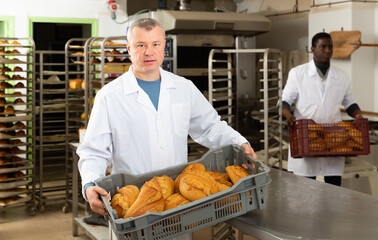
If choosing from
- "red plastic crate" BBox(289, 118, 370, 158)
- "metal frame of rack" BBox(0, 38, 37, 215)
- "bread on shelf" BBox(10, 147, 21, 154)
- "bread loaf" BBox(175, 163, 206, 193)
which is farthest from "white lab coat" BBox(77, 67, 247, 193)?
"bread on shelf" BBox(10, 147, 21, 154)

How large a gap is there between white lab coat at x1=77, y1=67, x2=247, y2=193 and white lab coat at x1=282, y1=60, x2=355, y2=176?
6.01ft

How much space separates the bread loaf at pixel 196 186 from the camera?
1.72 metres

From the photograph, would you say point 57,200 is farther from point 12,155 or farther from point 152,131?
point 152,131

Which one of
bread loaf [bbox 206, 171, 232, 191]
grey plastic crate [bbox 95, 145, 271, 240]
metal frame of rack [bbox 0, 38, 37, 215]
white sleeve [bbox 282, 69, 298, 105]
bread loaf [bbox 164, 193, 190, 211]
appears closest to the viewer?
grey plastic crate [bbox 95, 145, 271, 240]

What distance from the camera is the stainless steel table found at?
1732 millimetres

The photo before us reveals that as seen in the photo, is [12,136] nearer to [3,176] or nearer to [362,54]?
[3,176]

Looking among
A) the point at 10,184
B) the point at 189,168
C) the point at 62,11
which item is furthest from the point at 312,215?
the point at 62,11

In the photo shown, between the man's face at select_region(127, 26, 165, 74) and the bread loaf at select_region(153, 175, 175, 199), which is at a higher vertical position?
the man's face at select_region(127, 26, 165, 74)

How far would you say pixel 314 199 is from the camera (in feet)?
7.04

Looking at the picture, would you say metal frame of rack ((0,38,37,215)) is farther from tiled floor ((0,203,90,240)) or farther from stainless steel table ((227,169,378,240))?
stainless steel table ((227,169,378,240))

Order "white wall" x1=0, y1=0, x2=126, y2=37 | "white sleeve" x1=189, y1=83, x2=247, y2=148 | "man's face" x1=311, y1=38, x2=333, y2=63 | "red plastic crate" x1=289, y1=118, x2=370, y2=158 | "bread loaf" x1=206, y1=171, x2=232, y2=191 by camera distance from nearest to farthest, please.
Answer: "bread loaf" x1=206, y1=171, x2=232, y2=191, "white sleeve" x1=189, y1=83, x2=247, y2=148, "red plastic crate" x1=289, y1=118, x2=370, y2=158, "man's face" x1=311, y1=38, x2=333, y2=63, "white wall" x1=0, y1=0, x2=126, y2=37

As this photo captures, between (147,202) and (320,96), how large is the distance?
2602 mm

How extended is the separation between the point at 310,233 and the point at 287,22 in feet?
16.3

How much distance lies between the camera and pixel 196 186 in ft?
5.66
